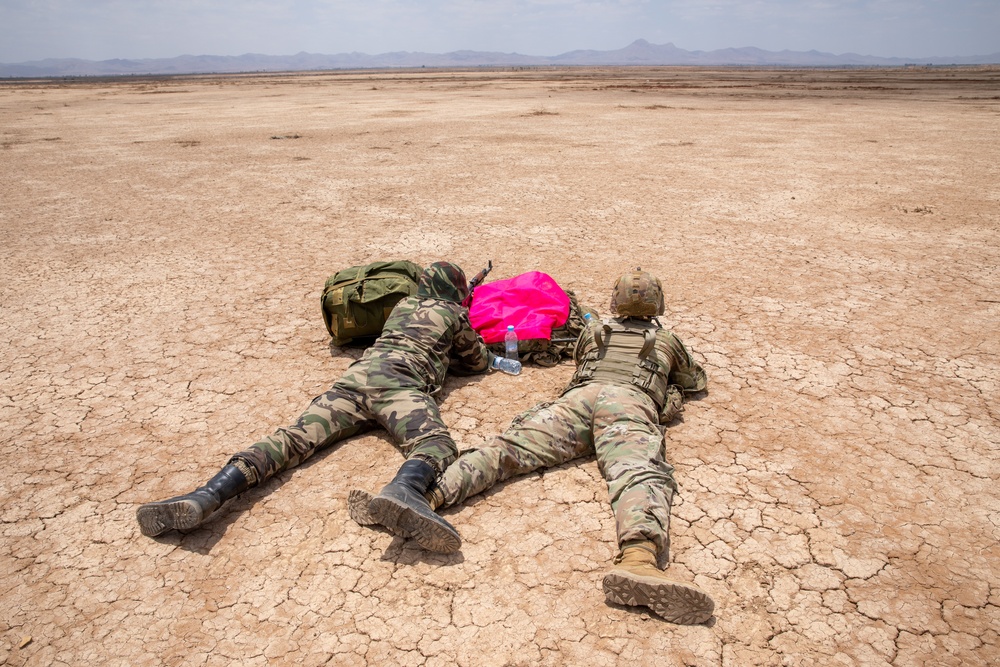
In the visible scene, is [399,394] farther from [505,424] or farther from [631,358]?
[631,358]

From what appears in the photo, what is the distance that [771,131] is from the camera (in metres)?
15.0

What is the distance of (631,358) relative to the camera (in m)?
3.45

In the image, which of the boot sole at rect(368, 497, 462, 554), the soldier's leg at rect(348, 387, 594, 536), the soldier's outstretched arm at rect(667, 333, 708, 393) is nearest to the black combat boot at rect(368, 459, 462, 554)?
the boot sole at rect(368, 497, 462, 554)

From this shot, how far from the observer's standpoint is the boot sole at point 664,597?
227 cm

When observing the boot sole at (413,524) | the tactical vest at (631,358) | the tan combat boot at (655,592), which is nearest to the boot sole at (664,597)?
the tan combat boot at (655,592)

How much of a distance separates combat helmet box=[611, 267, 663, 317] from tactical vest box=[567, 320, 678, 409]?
0.32 feet

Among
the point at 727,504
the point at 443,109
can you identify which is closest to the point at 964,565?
the point at 727,504

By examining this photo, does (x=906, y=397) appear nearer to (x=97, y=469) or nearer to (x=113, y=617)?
(x=113, y=617)

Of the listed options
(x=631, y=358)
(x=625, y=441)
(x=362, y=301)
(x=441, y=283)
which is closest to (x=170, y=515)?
(x=362, y=301)

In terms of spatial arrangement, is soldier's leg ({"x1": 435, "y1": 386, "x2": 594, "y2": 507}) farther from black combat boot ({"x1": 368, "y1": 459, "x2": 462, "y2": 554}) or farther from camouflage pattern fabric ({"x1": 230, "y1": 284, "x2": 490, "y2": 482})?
black combat boot ({"x1": 368, "y1": 459, "x2": 462, "y2": 554})

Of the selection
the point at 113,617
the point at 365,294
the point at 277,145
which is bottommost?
the point at 113,617

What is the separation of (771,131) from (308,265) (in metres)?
13.1

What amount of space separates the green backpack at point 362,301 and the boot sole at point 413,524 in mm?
1966

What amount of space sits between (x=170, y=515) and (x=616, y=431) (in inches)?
84.9
